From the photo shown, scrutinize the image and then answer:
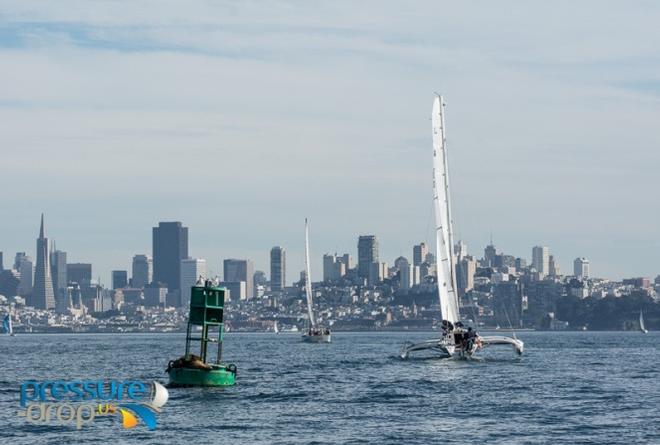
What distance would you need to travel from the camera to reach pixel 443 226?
129750mm

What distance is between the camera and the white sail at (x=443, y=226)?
418ft

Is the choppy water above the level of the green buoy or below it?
below

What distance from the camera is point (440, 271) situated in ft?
428

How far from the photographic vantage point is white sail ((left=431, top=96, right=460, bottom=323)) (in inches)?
5015

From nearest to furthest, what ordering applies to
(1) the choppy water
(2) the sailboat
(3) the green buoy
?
1. (1) the choppy water
2. (3) the green buoy
3. (2) the sailboat

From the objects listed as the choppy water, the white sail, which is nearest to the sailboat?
the white sail
